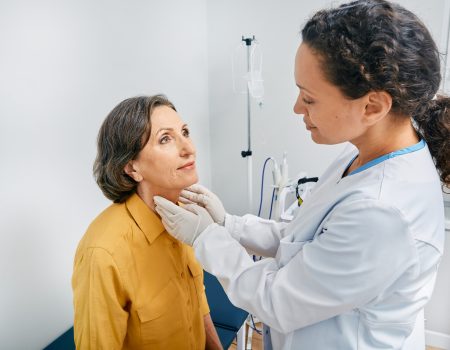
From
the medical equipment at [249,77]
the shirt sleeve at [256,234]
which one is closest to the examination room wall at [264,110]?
the medical equipment at [249,77]

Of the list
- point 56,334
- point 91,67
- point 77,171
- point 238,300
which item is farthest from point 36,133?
point 238,300

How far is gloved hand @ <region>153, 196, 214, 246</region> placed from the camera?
105 centimetres

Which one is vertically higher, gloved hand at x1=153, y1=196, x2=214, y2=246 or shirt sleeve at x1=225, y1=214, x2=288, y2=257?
gloved hand at x1=153, y1=196, x2=214, y2=246

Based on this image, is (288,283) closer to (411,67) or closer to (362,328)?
(362,328)

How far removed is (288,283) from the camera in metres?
0.83

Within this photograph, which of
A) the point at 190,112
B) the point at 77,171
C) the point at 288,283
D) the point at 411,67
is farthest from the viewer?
the point at 190,112

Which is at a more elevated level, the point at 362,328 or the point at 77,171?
the point at 77,171

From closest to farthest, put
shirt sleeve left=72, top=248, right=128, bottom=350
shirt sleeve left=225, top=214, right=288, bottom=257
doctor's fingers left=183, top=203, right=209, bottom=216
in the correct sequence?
shirt sleeve left=72, top=248, right=128, bottom=350, doctor's fingers left=183, top=203, right=209, bottom=216, shirt sleeve left=225, top=214, right=288, bottom=257

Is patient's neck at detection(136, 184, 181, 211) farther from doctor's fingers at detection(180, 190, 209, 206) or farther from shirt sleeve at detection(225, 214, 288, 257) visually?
shirt sleeve at detection(225, 214, 288, 257)

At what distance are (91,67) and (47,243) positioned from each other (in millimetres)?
772

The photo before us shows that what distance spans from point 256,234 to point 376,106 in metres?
0.65

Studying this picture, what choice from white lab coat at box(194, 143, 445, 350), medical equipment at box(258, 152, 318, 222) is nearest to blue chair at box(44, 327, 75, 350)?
white lab coat at box(194, 143, 445, 350)

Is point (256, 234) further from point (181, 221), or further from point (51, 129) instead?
point (51, 129)

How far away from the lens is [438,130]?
0.90 meters
